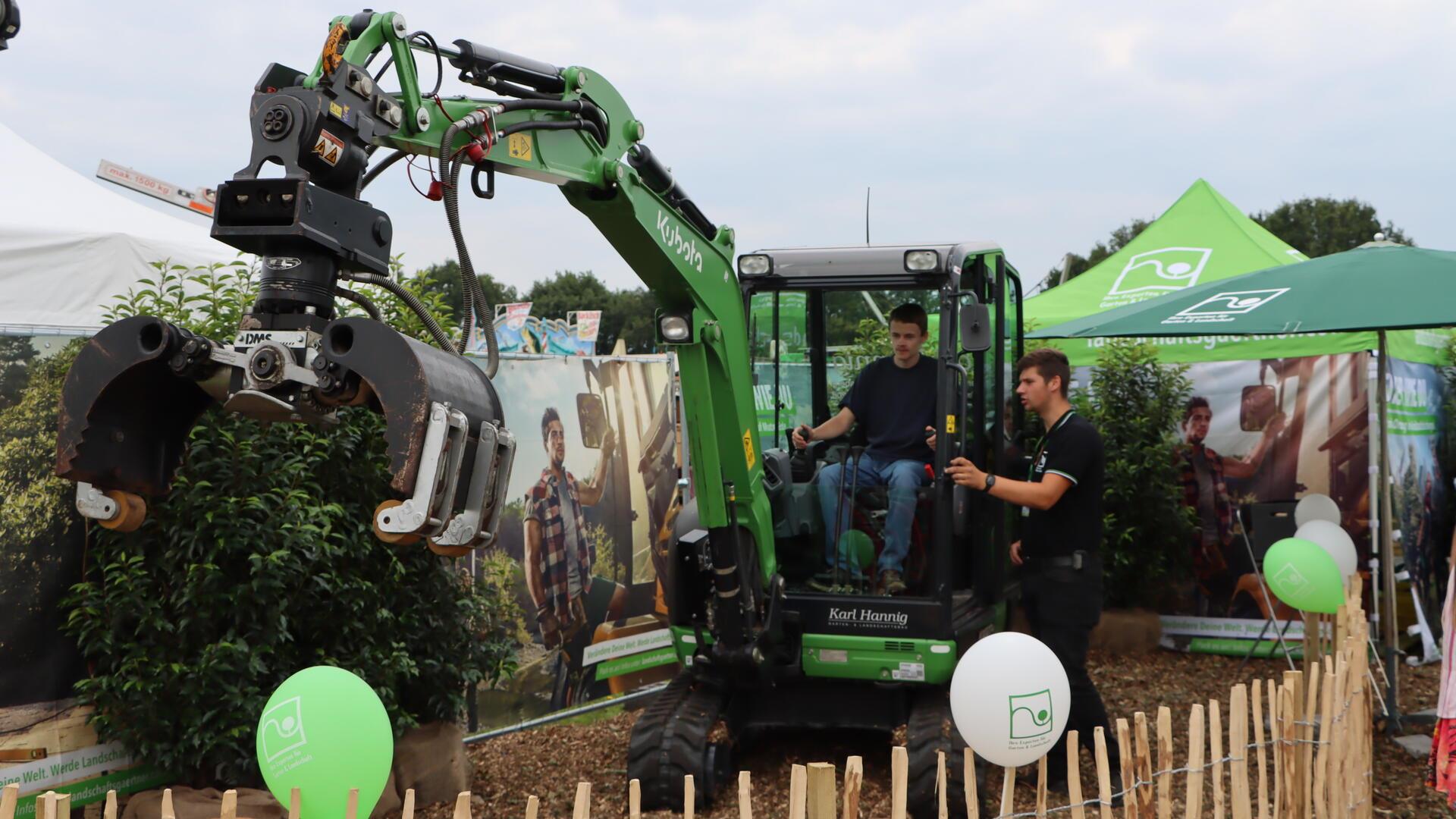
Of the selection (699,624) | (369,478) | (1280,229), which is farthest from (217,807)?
(1280,229)

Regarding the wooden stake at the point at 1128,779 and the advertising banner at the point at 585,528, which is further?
the advertising banner at the point at 585,528

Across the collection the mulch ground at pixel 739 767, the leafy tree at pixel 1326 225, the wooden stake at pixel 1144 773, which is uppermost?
the leafy tree at pixel 1326 225

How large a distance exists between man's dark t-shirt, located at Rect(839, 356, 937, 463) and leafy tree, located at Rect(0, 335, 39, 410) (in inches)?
154

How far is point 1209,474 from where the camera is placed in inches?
395

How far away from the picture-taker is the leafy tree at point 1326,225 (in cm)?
3881

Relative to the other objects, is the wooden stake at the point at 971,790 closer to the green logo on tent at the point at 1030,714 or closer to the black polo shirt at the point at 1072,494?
the green logo on tent at the point at 1030,714

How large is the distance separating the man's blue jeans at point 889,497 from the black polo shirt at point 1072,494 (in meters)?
0.62

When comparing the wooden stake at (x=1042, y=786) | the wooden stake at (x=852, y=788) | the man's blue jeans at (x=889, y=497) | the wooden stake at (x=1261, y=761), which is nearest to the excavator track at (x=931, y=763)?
the man's blue jeans at (x=889, y=497)

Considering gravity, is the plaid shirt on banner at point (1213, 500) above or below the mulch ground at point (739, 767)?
above

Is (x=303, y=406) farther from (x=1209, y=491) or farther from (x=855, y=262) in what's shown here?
(x=1209, y=491)

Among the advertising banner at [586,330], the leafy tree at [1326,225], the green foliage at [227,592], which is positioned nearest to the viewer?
the green foliage at [227,592]

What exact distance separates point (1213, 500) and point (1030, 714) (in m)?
7.01

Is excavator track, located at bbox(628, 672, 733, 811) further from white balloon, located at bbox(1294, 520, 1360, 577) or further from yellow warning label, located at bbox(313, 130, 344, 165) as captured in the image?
white balloon, located at bbox(1294, 520, 1360, 577)

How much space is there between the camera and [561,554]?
752 cm
